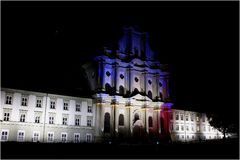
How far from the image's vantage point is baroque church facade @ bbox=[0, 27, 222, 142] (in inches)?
1734

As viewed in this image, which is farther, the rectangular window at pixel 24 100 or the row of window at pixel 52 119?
the rectangular window at pixel 24 100

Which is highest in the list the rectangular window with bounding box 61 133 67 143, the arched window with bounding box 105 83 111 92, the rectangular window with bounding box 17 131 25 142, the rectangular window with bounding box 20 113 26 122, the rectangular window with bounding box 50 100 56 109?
the arched window with bounding box 105 83 111 92

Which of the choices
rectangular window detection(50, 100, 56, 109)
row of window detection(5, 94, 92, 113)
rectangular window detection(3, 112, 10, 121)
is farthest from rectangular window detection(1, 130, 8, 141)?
rectangular window detection(50, 100, 56, 109)

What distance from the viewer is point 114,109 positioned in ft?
183

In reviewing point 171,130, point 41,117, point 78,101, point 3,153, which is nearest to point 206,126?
point 171,130

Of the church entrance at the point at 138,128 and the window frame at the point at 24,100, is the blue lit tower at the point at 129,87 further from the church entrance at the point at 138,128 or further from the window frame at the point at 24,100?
the window frame at the point at 24,100

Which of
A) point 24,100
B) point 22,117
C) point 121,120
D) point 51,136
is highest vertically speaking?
point 24,100

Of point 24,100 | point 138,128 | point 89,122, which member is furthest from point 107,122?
point 24,100

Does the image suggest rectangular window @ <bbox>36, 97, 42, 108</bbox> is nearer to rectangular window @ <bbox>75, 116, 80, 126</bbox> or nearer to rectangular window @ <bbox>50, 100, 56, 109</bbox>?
rectangular window @ <bbox>50, 100, 56, 109</bbox>

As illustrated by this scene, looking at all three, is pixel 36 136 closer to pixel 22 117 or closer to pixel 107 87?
pixel 22 117

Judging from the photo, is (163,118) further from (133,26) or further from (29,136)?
(29,136)

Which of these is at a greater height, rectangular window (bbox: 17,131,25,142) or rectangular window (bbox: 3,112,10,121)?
rectangular window (bbox: 3,112,10,121)

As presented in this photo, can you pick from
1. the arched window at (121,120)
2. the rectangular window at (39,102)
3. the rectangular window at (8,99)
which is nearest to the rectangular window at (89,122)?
the arched window at (121,120)

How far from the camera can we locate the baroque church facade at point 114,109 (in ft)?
144
